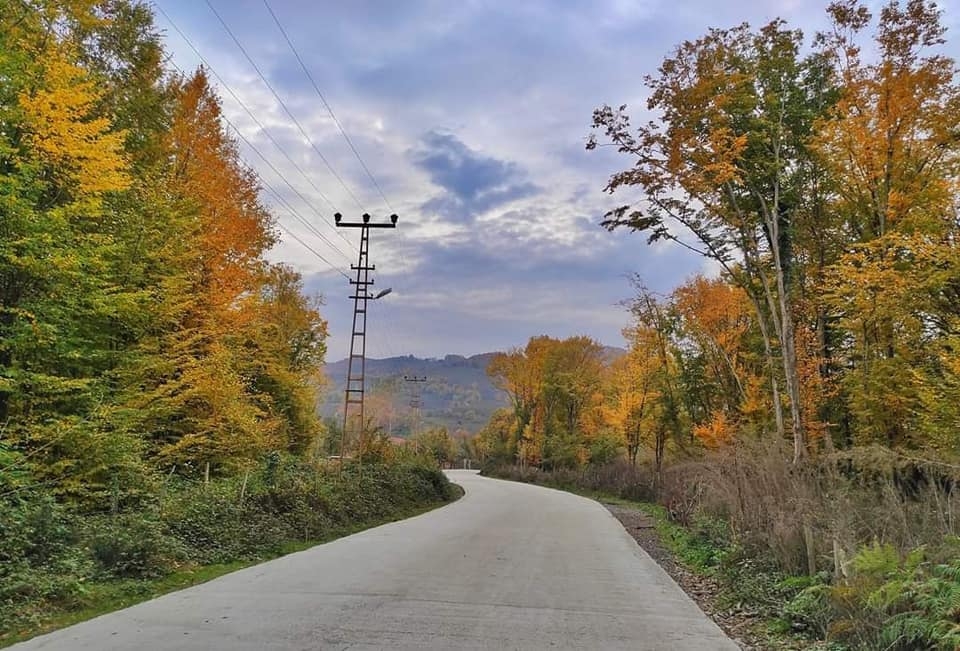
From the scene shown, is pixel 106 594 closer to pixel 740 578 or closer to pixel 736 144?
pixel 740 578

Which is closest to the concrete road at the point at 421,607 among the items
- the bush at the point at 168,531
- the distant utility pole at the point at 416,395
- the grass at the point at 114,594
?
the grass at the point at 114,594

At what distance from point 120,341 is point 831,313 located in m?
21.7

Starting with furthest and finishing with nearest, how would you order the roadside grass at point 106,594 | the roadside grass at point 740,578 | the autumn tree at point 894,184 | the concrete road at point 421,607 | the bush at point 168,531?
the autumn tree at point 894,184
the bush at point 168,531
the roadside grass at point 740,578
the roadside grass at point 106,594
the concrete road at point 421,607

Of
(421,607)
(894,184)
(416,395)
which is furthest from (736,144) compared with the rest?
(416,395)

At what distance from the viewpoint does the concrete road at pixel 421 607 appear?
212 inches

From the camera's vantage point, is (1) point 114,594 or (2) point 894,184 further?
(2) point 894,184

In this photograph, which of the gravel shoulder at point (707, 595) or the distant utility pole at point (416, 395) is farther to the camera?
the distant utility pole at point (416, 395)

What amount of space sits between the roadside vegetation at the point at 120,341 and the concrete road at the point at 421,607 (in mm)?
937

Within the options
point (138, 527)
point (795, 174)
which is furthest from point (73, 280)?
point (795, 174)

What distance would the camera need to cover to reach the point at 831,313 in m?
21.3

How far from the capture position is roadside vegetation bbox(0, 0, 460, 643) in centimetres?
800

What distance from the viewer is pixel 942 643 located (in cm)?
438

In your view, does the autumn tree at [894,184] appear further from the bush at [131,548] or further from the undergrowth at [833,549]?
the bush at [131,548]

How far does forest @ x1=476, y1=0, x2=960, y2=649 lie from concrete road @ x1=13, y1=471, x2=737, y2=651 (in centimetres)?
150
